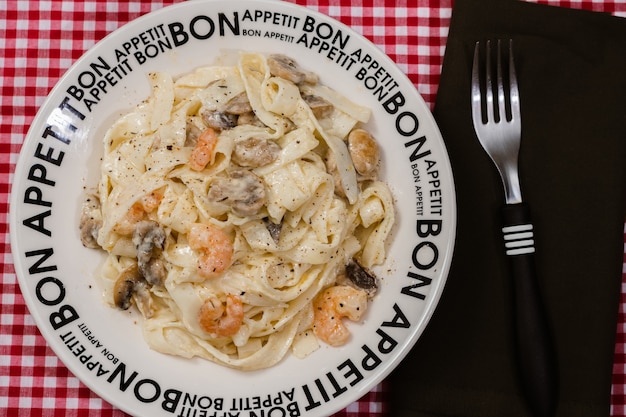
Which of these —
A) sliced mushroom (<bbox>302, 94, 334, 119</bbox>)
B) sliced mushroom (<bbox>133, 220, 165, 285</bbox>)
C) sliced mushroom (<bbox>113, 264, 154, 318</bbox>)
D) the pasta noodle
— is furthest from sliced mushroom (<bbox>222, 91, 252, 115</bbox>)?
sliced mushroom (<bbox>113, 264, 154, 318</bbox>)

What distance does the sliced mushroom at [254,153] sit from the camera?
355 centimetres

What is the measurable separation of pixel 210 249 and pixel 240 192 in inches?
13.6

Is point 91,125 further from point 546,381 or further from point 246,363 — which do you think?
point 546,381

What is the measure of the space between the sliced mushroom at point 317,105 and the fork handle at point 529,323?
48.9 inches

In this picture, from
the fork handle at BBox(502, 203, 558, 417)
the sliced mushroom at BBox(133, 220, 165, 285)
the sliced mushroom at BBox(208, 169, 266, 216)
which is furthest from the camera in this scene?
the fork handle at BBox(502, 203, 558, 417)

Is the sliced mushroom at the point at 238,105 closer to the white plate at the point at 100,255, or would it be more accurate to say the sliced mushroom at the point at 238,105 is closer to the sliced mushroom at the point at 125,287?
the white plate at the point at 100,255

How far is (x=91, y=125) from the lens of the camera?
3680mm

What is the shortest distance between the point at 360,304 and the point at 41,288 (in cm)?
175

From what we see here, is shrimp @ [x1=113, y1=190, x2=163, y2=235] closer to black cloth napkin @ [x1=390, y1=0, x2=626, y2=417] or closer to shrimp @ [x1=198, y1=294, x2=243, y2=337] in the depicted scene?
shrimp @ [x1=198, y1=294, x2=243, y2=337]

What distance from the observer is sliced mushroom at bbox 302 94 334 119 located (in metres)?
3.68

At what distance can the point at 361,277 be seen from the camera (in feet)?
12.2

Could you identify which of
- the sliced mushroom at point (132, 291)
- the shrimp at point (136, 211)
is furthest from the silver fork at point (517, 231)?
the sliced mushroom at point (132, 291)

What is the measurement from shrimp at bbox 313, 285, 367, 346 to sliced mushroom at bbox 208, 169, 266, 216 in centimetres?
69

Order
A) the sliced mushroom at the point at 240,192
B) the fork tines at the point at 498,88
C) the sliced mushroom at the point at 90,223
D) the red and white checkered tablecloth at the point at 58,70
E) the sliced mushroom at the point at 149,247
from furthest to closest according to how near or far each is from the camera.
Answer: the red and white checkered tablecloth at the point at 58,70 < the fork tines at the point at 498,88 < the sliced mushroom at the point at 90,223 < the sliced mushroom at the point at 149,247 < the sliced mushroom at the point at 240,192
